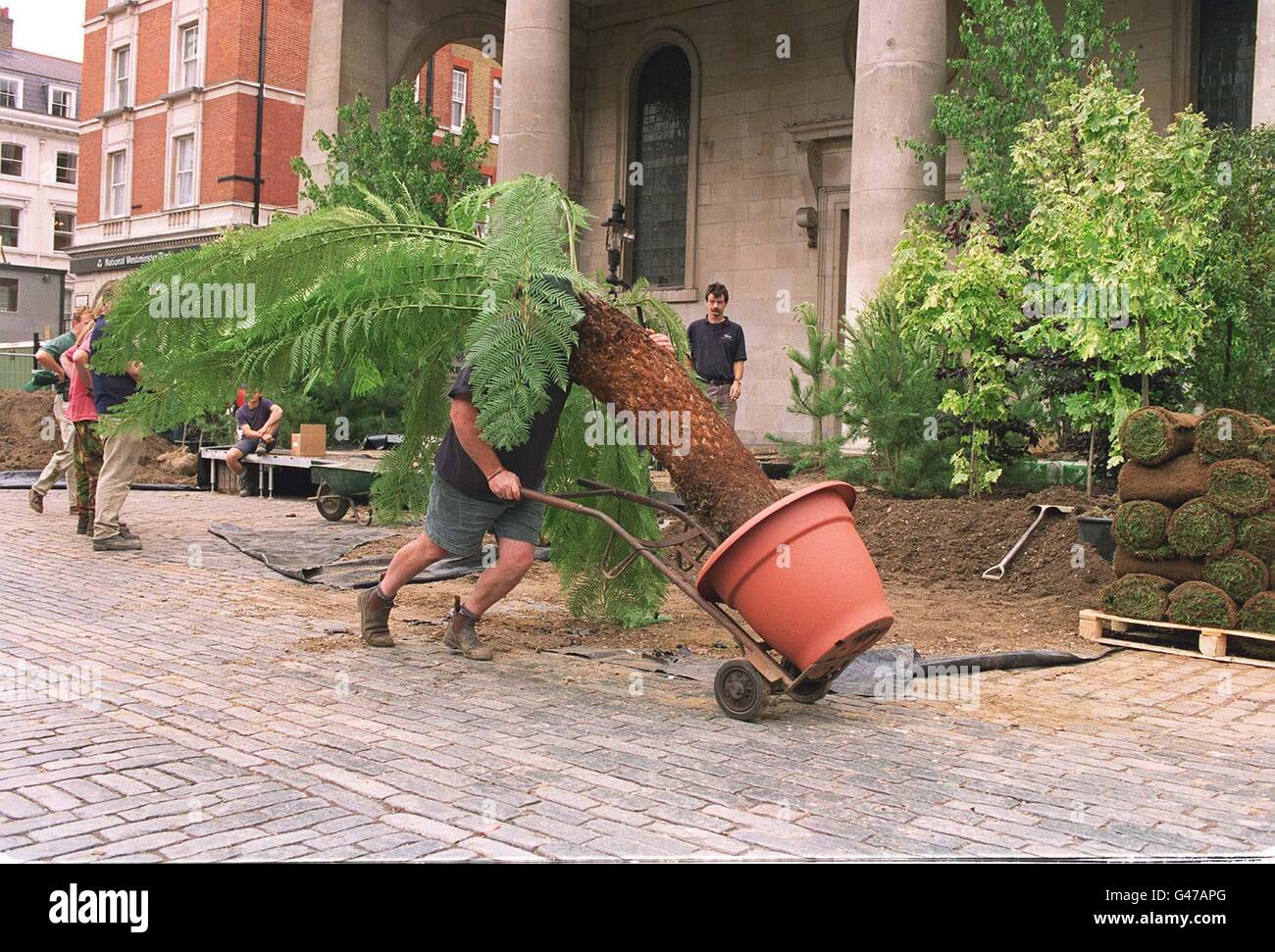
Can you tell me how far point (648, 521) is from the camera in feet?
25.0

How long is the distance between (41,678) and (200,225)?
36765 millimetres

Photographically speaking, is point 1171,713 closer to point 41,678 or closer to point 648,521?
point 648,521

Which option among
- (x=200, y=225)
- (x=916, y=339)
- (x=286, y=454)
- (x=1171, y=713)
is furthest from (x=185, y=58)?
(x=1171, y=713)

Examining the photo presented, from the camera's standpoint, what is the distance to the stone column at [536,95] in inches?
745

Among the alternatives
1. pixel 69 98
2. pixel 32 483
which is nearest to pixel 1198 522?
pixel 32 483

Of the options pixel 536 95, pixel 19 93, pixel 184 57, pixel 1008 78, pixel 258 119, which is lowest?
pixel 1008 78

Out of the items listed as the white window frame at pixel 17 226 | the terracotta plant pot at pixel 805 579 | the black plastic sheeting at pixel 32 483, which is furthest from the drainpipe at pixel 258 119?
the terracotta plant pot at pixel 805 579

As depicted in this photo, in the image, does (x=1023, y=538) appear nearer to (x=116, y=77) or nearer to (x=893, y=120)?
(x=893, y=120)

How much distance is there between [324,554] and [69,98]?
226ft

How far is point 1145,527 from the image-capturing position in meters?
7.76

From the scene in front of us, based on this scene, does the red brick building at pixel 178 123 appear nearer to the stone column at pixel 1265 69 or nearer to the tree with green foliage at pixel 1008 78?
the tree with green foliage at pixel 1008 78

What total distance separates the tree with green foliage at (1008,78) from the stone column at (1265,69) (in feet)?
3.91

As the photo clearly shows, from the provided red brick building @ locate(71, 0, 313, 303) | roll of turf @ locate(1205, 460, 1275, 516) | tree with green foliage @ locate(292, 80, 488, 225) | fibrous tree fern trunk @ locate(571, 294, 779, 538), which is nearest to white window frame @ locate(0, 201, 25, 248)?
red brick building @ locate(71, 0, 313, 303)

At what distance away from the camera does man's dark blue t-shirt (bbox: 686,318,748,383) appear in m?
14.5
